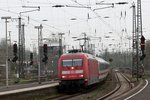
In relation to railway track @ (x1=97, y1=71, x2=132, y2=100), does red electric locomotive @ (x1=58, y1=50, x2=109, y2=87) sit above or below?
above

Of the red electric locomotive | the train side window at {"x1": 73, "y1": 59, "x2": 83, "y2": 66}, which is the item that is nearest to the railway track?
the red electric locomotive

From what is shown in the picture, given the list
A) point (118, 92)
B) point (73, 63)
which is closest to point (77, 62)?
point (73, 63)

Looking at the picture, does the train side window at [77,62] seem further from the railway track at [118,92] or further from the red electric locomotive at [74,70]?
the railway track at [118,92]

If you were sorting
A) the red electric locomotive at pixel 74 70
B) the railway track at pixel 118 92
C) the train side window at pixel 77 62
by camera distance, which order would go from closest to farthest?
the railway track at pixel 118 92 → the red electric locomotive at pixel 74 70 → the train side window at pixel 77 62

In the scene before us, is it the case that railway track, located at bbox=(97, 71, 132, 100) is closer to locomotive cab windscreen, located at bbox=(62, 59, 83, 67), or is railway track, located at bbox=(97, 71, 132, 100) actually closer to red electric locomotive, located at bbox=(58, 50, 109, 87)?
red electric locomotive, located at bbox=(58, 50, 109, 87)

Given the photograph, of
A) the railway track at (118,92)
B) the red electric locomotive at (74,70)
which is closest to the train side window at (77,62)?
the red electric locomotive at (74,70)

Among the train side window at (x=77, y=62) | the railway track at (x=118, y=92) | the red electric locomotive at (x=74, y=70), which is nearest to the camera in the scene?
the railway track at (x=118, y=92)

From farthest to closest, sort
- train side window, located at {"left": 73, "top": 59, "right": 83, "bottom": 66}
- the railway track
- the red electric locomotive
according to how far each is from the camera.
Result: train side window, located at {"left": 73, "top": 59, "right": 83, "bottom": 66} → the red electric locomotive → the railway track

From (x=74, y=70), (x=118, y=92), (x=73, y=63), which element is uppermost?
(x=73, y=63)

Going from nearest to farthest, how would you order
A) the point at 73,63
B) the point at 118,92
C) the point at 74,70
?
the point at 74,70
the point at 73,63
the point at 118,92

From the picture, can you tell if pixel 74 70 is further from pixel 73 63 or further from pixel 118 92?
pixel 118 92

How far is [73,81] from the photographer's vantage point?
108 feet

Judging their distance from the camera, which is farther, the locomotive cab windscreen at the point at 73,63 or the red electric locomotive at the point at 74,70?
the locomotive cab windscreen at the point at 73,63

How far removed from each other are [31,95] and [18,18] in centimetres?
3330
